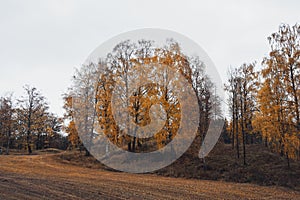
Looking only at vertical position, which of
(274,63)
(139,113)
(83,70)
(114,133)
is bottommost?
(114,133)

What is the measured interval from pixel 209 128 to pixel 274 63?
6.50m

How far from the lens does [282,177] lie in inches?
631

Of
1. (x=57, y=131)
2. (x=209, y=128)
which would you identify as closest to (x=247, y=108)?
(x=209, y=128)

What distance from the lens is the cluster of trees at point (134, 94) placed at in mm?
21141

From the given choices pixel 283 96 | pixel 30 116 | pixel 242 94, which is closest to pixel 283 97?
pixel 283 96

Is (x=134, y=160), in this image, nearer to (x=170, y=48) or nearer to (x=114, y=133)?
(x=114, y=133)

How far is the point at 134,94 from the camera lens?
2317 centimetres

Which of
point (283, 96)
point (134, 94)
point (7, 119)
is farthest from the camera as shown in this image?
point (7, 119)

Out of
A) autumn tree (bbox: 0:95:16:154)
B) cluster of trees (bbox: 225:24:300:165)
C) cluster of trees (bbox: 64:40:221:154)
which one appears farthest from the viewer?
autumn tree (bbox: 0:95:16:154)

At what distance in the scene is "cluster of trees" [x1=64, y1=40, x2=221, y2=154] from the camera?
2114 cm

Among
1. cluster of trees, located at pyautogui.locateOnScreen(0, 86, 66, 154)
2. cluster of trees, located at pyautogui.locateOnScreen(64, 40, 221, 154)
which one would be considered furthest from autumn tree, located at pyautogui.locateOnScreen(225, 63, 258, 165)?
cluster of trees, located at pyautogui.locateOnScreen(0, 86, 66, 154)

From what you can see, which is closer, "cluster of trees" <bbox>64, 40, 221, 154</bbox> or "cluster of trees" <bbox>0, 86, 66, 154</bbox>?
"cluster of trees" <bbox>64, 40, 221, 154</bbox>

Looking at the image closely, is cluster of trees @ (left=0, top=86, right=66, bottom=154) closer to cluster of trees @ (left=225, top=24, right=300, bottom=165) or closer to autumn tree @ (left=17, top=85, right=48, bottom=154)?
autumn tree @ (left=17, top=85, right=48, bottom=154)

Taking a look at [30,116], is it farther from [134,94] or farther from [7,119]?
[134,94]
